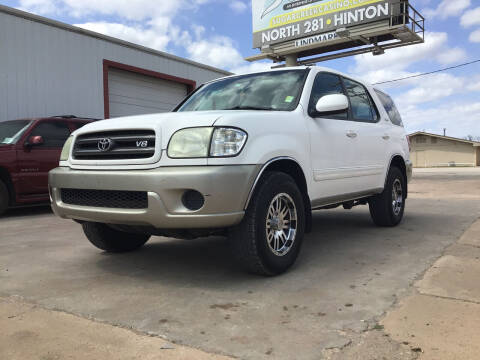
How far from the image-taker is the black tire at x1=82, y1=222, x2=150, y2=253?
4020 millimetres

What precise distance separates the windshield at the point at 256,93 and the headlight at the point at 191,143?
825 millimetres

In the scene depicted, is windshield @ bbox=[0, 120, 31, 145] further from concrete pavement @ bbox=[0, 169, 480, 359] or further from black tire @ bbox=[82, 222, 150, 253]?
black tire @ bbox=[82, 222, 150, 253]

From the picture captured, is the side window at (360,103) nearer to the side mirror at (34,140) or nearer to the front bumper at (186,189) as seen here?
the front bumper at (186,189)

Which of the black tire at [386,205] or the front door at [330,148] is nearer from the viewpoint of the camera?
the front door at [330,148]

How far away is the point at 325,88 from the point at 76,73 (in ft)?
30.3

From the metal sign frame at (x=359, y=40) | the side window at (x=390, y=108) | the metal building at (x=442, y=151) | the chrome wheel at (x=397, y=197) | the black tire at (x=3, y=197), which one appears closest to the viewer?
the chrome wheel at (x=397, y=197)

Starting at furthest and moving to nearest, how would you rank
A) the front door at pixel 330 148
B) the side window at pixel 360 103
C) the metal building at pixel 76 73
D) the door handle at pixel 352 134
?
the metal building at pixel 76 73 → the side window at pixel 360 103 → the door handle at pixel 352 134 → the front door at pixel 330 148

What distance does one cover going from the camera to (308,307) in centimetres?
270

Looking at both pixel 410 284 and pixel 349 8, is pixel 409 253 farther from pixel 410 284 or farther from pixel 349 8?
pixel 349 8

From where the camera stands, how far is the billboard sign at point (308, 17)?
2048 centimetres

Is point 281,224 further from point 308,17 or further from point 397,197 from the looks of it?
point 308,17

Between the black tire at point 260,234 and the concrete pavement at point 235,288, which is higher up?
the black tire at point 260,234

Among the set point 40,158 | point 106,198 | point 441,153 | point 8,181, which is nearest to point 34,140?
point 40,158

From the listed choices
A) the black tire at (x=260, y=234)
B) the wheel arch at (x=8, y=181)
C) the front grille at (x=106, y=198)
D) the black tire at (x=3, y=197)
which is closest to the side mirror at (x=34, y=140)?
the wheel arch at (x=8, y=181)
